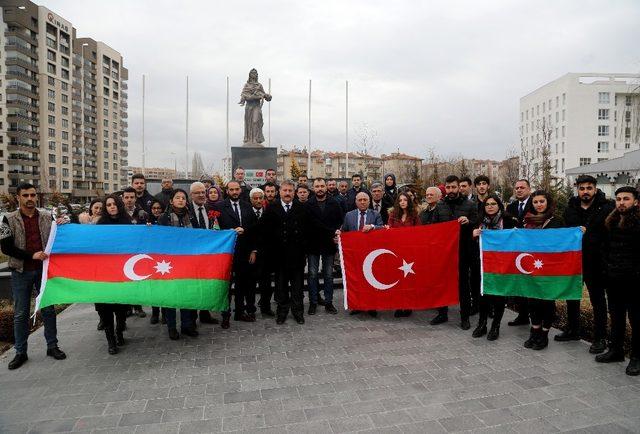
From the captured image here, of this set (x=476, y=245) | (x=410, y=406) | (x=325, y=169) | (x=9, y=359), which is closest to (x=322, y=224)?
(x=476, y=245)

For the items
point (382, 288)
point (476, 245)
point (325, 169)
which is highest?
point (325, 169)

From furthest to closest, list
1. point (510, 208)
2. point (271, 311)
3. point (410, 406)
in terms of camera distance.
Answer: point (271, 311) < point (510, 208) < point (410, 406)

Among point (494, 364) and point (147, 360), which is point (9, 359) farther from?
point (494, 364)

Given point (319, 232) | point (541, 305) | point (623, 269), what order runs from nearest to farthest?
1. point (623, 269)
2. point (541, 305)
3. point (319, 232)

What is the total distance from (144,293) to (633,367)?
607 cm

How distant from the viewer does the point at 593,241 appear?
5.26 metres

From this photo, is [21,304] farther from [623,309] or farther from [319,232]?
[623,309]

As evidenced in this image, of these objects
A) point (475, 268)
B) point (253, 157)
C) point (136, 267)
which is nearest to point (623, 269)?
point (475, 268)

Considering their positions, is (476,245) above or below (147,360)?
above

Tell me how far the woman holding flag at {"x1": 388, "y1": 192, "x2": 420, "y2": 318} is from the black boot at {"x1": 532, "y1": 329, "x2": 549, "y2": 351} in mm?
2093

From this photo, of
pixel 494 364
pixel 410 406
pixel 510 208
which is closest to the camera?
pixel 410 406

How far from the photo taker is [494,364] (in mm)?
4887

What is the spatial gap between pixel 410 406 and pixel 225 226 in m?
4.05

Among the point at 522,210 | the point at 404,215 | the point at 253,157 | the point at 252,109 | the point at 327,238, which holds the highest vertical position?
the point at 252,109
